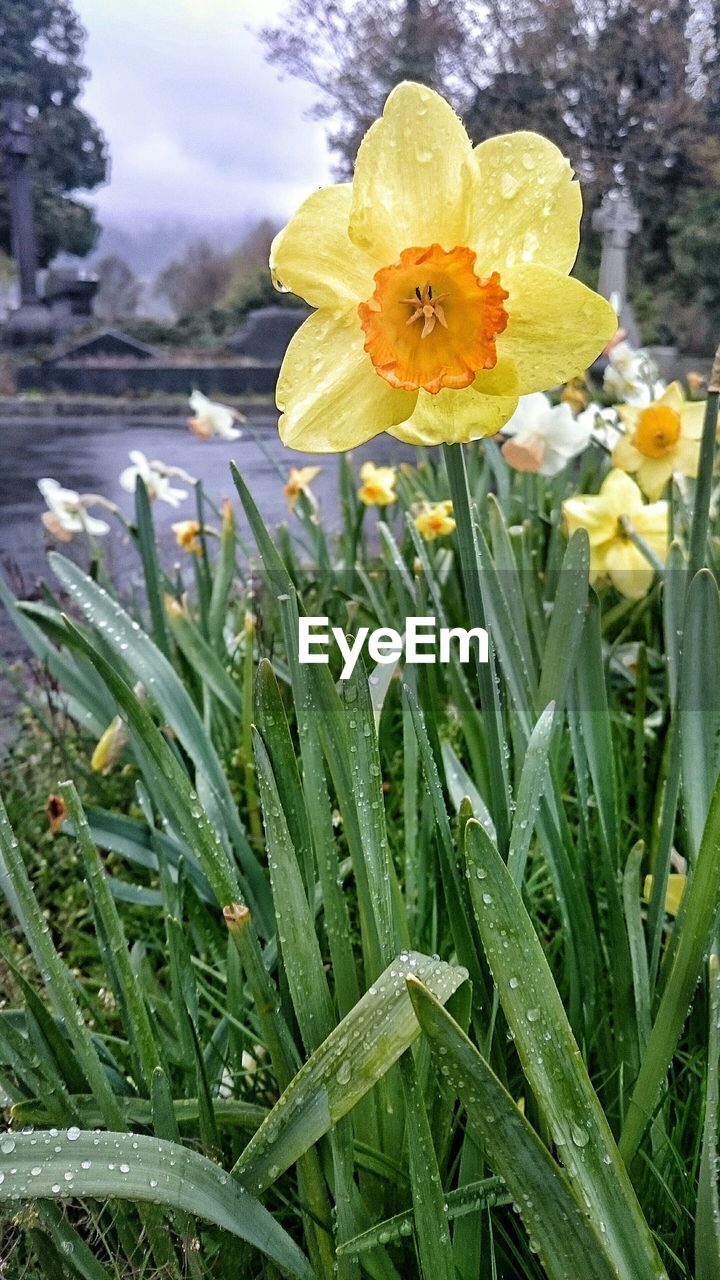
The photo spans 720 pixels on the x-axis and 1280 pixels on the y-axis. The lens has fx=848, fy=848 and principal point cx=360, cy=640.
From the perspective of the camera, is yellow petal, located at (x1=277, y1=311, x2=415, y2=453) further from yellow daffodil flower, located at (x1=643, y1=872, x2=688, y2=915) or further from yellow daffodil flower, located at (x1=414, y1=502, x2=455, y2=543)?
yellow daffodil flower, located at (x1=414, y1=502, x2=455, y2=543)

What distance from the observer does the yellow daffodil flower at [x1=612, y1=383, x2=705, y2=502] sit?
86cm

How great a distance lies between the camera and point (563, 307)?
1.01 ft

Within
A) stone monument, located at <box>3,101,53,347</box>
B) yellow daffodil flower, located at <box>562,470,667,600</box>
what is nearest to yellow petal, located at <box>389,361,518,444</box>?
yellow daffodil flower, located at <box>562,470,667,600</box>

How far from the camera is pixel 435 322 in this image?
321mm

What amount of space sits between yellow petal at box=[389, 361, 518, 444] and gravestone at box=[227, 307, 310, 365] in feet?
27.2

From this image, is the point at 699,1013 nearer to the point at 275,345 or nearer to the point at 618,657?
the point at 618,657

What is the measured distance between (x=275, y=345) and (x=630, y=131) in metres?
4.09

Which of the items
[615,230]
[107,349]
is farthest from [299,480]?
[107,349]

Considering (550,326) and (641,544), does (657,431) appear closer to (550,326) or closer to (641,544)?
(641,544)

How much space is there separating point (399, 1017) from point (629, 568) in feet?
1.99

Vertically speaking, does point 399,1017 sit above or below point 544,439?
below

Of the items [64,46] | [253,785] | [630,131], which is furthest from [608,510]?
[630,131]

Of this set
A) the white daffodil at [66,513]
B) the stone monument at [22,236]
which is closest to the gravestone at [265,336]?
the stone monument at [22,236]

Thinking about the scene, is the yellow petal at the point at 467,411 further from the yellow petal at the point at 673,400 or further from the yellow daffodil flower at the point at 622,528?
the yellow petal at the point at 673,400
